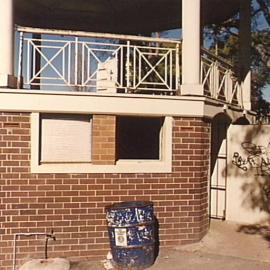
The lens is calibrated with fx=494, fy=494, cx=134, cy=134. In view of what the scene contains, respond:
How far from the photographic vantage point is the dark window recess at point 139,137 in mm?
7792

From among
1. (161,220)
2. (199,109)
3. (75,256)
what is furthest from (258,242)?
(75,256)

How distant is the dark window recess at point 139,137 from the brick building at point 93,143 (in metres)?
0.02

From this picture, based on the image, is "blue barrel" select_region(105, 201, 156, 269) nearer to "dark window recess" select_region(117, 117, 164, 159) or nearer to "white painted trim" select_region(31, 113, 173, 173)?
"white painted trim" select_region(31, 113, 173, 173)

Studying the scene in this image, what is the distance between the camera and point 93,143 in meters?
7.33

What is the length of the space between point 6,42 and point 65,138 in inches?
62.9

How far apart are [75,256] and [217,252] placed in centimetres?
216

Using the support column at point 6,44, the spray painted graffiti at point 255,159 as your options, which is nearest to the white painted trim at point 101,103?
the support column at point 6,44

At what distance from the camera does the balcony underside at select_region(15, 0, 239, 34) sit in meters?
11.5

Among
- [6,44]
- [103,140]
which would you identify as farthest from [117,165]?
[6,44]

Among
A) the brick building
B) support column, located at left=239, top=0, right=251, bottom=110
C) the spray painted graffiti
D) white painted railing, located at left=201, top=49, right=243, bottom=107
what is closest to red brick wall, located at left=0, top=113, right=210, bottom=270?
the brick building

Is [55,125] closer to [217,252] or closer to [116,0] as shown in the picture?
[217,252]

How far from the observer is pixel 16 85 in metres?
7.10

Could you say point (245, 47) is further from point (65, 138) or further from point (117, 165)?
point (65, 138)

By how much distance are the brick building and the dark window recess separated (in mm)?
17
